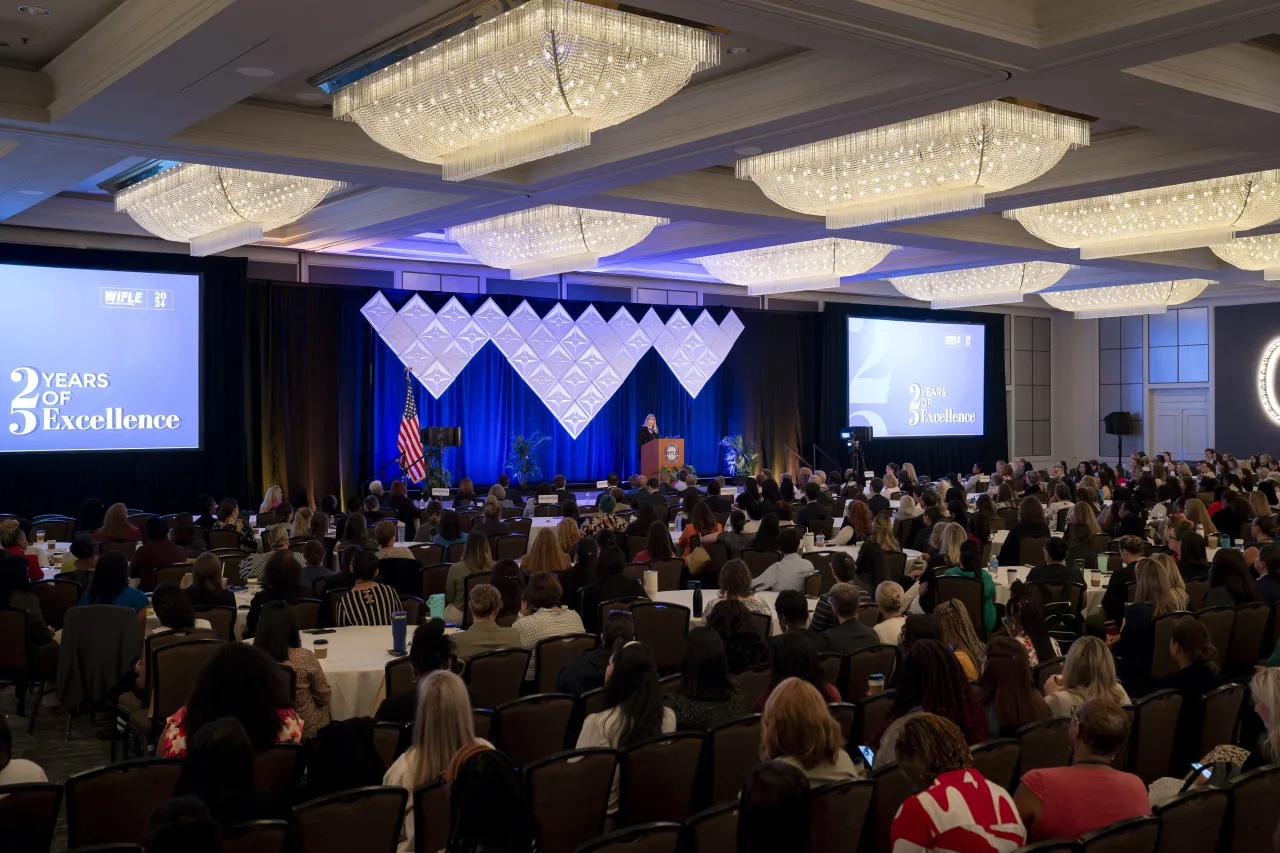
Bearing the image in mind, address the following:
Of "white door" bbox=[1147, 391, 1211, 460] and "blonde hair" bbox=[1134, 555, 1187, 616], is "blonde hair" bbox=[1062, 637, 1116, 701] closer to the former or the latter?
"blonde hair" bbox=[1134, 555, 1187, 616]

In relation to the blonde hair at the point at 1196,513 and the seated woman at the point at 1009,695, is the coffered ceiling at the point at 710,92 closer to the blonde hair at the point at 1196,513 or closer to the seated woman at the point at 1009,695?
the blonde hair at the point at 1196,513

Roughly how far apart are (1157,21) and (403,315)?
13463 mm

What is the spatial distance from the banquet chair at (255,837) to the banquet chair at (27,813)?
60 cm

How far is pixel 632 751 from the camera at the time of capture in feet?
13.9

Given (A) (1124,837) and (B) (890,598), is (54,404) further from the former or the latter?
(A) (1124,837)

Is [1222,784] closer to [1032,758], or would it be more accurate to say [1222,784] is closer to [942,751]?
[1032,758]

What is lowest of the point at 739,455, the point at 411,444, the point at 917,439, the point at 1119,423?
the point at 739,455

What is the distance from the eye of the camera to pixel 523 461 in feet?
63.3

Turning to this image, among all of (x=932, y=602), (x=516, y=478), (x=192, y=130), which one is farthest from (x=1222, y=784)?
(x=516, y=478)

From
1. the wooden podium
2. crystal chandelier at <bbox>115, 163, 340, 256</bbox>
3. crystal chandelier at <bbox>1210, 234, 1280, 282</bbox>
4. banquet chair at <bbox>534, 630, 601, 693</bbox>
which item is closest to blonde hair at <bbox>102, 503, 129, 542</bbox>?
crystal chandelier at <bbox>115, 163, 340, 256</bbox>

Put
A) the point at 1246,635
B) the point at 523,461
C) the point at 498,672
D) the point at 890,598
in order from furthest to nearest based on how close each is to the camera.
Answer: the point at 523,461 → the point at 1246,635 → the point at 890,598 → the point at 498,672

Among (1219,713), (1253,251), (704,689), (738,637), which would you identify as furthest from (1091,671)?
(1253,251)

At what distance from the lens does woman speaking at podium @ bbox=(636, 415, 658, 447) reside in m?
20.5

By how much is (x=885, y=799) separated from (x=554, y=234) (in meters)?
10.3
